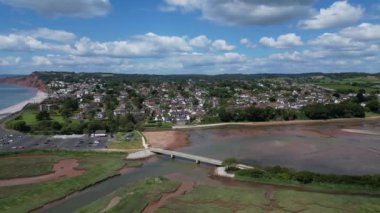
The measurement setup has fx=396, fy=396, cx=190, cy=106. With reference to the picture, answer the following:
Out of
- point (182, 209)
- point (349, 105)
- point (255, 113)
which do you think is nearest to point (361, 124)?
point (349, 105)

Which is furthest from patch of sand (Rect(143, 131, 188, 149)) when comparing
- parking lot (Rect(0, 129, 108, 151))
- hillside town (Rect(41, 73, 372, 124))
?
hillside town (Rect(41, 73, 372, 124))

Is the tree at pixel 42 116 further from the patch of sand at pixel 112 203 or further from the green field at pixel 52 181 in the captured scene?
the patch of sand at pixel 112 203

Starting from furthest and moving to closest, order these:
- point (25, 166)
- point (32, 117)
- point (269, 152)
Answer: point (32, 117) → point (269, 152) → point (25, 166)

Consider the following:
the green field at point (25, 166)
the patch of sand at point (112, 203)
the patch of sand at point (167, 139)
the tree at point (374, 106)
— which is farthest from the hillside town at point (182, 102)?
the patch of sand at point (112, 203)

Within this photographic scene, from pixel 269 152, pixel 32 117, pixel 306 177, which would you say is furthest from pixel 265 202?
pixel 32 117

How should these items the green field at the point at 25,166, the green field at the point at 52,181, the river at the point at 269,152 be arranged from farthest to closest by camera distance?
the green field at the point at 25,166, the river at the point at 269,152, the green field at the point at 52,181

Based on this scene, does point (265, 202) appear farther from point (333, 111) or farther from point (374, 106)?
point (374, 106)
